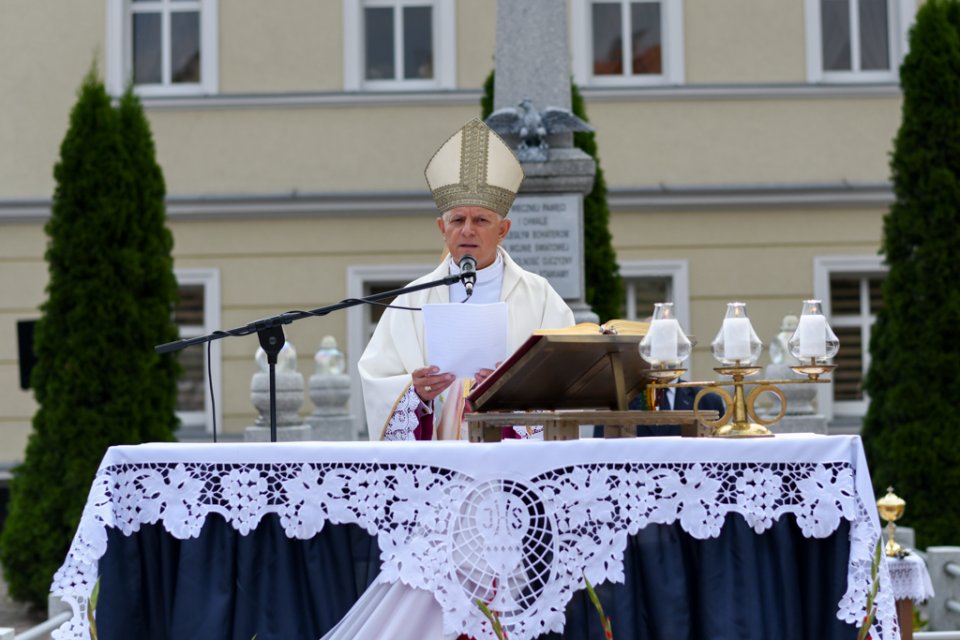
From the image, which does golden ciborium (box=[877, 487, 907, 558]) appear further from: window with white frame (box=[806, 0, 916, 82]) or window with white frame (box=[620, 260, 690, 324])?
window with white frame (box=[806, 0, 916, 82])

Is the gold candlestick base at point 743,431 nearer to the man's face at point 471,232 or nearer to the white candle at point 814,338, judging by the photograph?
the white candle at point 814,338

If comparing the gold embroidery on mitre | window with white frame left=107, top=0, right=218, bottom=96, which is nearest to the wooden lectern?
the gold embroidery on mitre

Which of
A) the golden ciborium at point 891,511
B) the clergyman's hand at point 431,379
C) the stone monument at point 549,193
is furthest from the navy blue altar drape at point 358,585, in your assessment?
the stone monument at point 549,193

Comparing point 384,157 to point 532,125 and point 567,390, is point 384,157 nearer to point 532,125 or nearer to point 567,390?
point 532,125

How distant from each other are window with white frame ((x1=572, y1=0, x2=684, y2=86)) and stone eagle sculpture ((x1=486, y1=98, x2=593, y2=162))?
5028mm

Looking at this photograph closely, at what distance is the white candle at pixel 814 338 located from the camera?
361cm

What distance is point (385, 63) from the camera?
44.8 feet

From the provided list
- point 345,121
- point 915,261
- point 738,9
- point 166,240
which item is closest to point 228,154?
point 345,121

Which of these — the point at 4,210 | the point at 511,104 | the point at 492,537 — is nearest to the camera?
the point at 492,537

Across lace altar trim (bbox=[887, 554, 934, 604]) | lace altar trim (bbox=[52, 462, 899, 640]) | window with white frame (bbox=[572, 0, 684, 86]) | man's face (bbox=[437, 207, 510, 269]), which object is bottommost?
lace altar trim (bbox=[887, 554, 934, 604])

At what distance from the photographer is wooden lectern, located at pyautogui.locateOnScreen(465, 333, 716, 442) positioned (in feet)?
11.4

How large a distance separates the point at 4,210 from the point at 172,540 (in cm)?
1043

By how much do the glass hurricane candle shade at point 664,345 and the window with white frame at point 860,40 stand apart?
1056 cm

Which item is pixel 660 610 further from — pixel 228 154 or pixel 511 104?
pixel 228 154
